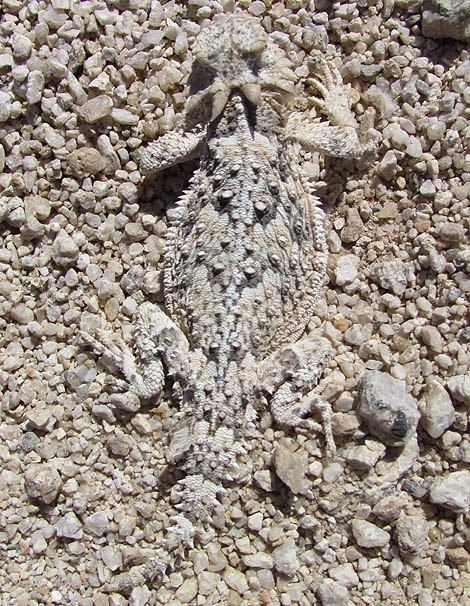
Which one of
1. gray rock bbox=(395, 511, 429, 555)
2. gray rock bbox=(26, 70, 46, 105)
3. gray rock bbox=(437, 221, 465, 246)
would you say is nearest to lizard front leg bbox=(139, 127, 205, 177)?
gray rock bbox=(26, 70, 46, 105)

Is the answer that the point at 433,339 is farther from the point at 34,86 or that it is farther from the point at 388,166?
the point at 34,86

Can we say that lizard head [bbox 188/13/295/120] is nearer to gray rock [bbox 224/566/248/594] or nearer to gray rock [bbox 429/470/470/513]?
gray rock [bbox 429/470/470/513]

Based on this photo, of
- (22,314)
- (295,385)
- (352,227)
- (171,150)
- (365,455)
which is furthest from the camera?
(352,227)

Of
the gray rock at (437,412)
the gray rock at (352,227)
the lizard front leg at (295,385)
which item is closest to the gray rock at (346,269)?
the gray rock at (352,227)

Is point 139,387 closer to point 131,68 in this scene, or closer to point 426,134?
point 131,68

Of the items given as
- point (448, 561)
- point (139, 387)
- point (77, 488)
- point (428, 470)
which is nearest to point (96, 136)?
point (139, 387)

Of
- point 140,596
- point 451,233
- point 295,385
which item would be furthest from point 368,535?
point 451,233
